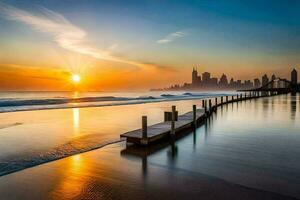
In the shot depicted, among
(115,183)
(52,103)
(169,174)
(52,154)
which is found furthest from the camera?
(52,103)

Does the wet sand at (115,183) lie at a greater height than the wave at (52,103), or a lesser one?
lesser

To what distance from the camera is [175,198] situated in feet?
19.8

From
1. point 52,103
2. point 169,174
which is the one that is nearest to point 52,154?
point 169,174

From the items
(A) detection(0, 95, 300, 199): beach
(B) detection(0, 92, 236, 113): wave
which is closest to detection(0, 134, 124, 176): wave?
(A) detection(0, 95, 300, 199): beach

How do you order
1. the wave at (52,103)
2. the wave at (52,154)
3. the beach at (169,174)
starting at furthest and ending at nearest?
1. the wave at (52,103)
2. the wave at (52,154)
3. the beach at (169,174)

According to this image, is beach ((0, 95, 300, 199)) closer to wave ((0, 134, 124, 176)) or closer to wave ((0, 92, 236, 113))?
wave ((0, 134, 124, 176))

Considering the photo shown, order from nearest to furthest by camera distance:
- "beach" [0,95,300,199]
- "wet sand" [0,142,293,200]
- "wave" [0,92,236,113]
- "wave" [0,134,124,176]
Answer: "wet sand" [0,142,293,200], "beach" [0,95,300,199], "wave" [0,134,124,176], "wave" [0,92,236,113]

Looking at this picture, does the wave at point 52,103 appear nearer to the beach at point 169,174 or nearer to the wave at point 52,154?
the wave at point 52,154

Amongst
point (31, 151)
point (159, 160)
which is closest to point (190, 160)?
point (159, 160)

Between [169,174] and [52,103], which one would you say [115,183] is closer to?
[169,174]

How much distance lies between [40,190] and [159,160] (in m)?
4.68

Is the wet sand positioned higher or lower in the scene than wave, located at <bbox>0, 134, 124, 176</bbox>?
lower

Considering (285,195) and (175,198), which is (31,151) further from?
(285,195)

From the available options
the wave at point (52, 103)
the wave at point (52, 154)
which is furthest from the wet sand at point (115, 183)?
the wave at point (52, 103)
